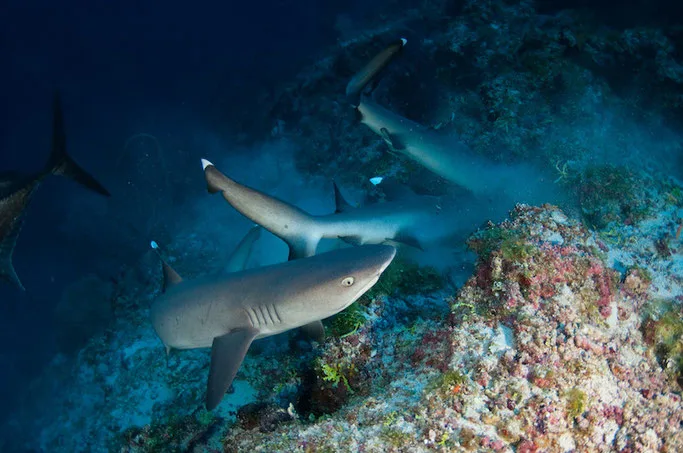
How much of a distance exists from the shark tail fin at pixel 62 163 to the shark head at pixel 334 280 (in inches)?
157

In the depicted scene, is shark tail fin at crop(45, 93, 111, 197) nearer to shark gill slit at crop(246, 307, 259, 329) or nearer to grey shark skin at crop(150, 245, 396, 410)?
grey shark skin at crop(150, 245, 396, 410)

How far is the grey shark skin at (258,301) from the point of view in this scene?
3055 millimetres

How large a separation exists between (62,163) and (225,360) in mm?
4539

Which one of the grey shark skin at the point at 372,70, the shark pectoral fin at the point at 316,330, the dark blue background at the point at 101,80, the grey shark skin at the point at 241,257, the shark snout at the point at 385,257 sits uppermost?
the grey shark skin at the point at 372,70

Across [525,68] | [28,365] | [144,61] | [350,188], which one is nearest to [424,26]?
[525,68]

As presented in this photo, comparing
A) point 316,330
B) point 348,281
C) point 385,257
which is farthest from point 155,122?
point 385,257

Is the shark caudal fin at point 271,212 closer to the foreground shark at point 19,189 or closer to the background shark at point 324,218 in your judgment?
the background shark at point 324,218

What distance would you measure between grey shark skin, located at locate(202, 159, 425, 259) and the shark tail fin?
120 inches

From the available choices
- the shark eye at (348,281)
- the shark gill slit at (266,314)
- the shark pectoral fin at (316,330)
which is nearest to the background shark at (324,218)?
the shark gill slit at (266,314)

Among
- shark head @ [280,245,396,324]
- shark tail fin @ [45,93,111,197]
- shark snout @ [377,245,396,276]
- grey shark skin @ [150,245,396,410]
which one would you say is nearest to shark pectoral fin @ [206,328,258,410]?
grey shark skin @ [150,245,396,410]

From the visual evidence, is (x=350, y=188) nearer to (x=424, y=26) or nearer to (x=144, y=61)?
(x=424, y=26)

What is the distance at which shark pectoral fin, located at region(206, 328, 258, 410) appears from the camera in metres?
3.12

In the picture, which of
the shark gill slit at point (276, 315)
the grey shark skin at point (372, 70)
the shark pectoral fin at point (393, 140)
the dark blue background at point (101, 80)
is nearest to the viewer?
the shark gill slit at point (276, 315)

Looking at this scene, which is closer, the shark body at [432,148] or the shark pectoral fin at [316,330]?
the shark pectoral fin at [316,330]
